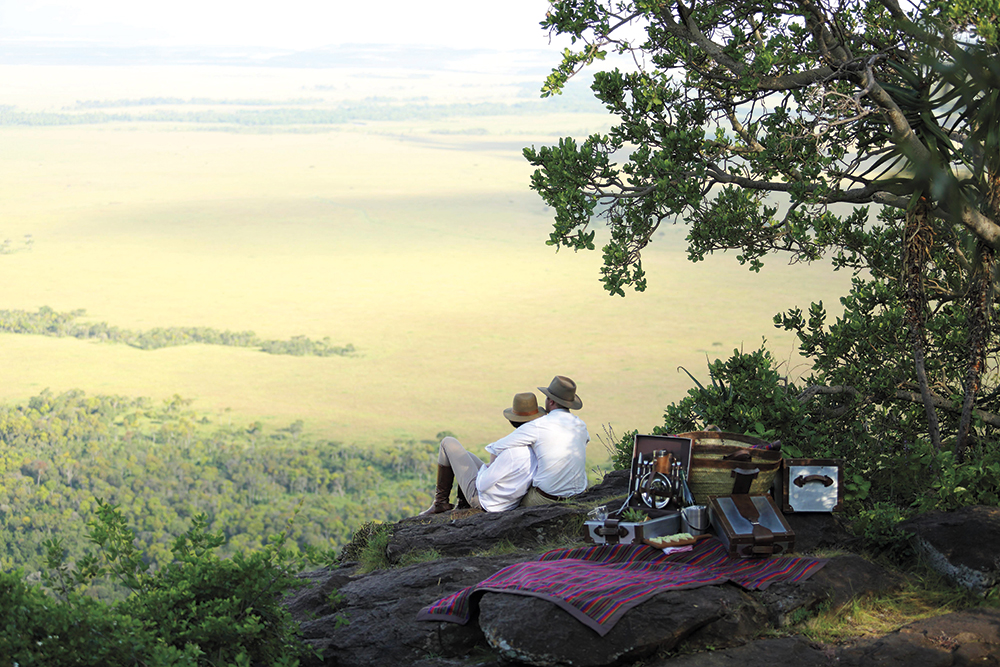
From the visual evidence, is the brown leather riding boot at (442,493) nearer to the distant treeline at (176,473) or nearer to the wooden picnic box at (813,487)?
the wooden picnic box at (813,487)

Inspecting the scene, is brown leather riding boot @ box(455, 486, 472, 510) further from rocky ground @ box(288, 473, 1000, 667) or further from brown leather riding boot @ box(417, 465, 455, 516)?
rocky ground @ box(288, 473, 1000, 667)

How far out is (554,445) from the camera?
691cm

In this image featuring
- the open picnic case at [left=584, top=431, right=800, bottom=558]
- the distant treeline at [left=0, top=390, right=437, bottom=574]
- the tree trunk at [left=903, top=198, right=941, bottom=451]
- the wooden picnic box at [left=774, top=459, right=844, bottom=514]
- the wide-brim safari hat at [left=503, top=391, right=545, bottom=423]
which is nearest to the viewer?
the open picnic case at [left=584, top=431, right=800, bottom=558]

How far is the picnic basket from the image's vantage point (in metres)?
5.70

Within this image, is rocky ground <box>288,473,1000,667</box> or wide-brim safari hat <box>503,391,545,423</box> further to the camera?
wide-brim safari hat <box>503,391,545,423</box>

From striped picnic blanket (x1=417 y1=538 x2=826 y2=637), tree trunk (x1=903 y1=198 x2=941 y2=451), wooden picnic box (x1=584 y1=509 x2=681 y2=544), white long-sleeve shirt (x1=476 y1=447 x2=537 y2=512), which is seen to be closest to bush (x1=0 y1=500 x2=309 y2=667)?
striped picnic blanket (x1=417 y1=538 x2=826 y2=637)

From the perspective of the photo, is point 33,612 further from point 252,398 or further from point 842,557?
point 252,398

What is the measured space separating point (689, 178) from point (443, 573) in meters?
3.80

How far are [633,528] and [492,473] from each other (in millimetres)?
1893

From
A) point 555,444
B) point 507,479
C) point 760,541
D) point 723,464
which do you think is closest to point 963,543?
point 760,541

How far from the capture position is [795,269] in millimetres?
129625

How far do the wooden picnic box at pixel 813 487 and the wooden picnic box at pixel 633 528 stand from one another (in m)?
0.87

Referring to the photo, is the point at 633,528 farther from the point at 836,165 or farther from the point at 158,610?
the point at 836,165

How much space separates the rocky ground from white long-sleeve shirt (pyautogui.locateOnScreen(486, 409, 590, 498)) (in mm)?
1059
